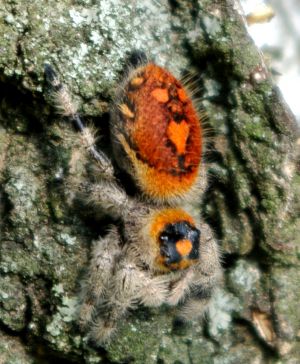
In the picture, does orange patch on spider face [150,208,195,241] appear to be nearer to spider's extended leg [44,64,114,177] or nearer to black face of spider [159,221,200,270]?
black face of spider [159,221,200,270]

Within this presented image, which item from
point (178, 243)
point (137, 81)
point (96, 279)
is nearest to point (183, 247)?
point (178, 243)

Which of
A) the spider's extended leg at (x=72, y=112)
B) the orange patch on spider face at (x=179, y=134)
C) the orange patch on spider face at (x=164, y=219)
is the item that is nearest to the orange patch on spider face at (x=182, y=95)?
the orange patch on spider face at (x=179, y=134)

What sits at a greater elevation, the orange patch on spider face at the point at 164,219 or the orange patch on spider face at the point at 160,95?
the orange patch on spider face at the point at 160,95

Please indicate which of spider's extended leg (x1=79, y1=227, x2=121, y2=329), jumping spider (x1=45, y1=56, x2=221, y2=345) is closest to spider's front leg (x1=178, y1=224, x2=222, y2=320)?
jumping spider (x1=45, y1=56, x2=221, y2=345)

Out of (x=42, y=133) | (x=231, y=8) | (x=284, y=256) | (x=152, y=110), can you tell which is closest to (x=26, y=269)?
(x=42, y=133)

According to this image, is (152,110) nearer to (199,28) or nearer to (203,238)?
(199,28)

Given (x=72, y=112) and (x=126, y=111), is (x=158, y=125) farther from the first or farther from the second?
(x=72, y=112)

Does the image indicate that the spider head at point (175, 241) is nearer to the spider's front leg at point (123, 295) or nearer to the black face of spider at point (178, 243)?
the black face of spider at point (178, 243)
